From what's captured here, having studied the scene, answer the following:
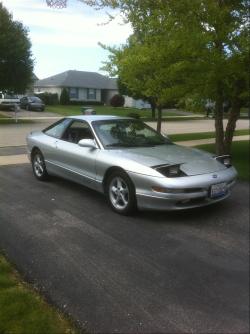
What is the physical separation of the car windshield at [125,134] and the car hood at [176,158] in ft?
0.86

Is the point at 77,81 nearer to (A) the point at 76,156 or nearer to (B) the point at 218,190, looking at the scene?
(A) the point at 76,156

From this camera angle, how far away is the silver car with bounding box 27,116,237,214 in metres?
5.20

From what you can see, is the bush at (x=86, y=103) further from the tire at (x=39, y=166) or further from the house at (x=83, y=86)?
the tire at (x=39, y=166)

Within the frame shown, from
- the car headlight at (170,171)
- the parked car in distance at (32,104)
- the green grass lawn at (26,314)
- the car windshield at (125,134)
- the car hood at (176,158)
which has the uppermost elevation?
the parked car in distance at (32,104)

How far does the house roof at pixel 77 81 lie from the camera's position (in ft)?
183

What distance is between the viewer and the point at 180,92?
897 cm

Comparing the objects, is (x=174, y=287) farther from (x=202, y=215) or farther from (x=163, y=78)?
(x=163, y=78)

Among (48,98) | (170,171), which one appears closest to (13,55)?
(170,171)

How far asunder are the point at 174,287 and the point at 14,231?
2.32 m

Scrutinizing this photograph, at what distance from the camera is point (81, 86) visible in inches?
2203

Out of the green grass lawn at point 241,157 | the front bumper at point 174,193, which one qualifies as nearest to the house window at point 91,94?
the green grass lawn at point 241,157

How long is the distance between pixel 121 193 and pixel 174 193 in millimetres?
823

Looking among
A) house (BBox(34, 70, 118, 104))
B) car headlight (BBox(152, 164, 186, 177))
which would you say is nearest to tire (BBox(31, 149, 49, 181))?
car headlight (BBox(152, 164, 186, 177))

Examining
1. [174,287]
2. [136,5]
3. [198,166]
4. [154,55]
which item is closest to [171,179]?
[198,166]
